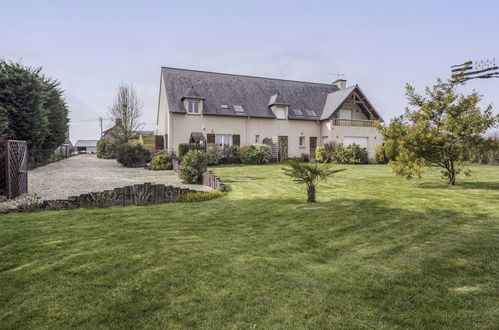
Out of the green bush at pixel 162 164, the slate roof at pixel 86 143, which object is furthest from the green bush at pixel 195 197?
the slate roof at pixel 86 143

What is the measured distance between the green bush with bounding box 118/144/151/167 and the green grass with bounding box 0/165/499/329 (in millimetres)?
16255

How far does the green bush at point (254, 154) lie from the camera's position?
23092mm

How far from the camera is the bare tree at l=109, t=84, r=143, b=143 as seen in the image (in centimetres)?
3291

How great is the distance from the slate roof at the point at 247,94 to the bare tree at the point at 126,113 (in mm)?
9079

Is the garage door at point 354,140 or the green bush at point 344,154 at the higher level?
the garage door at point 354,140

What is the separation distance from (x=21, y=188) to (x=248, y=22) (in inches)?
399

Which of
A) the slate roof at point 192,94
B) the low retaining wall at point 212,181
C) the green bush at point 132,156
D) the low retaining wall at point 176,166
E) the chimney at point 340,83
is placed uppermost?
the chimney at point 340,83

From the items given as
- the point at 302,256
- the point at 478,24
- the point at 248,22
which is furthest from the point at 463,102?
the point at 302,256

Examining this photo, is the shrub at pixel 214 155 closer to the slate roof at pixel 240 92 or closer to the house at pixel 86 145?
the slate roof at pixel 240 92

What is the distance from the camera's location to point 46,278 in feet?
11.7

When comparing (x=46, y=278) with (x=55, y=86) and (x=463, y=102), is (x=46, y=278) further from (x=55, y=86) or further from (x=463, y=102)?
(x=55, y=86)

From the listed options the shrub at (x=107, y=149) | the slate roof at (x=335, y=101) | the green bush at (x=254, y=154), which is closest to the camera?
the green bush at (x=254, y=154)

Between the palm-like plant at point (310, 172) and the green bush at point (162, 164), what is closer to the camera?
the palm-like plant at point (310, 172)

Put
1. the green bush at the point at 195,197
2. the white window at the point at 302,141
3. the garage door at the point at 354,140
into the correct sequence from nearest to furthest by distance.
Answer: the green bush at the point at 195,197
the garage door at the point at 354,140
the white window at the point at 302,141
